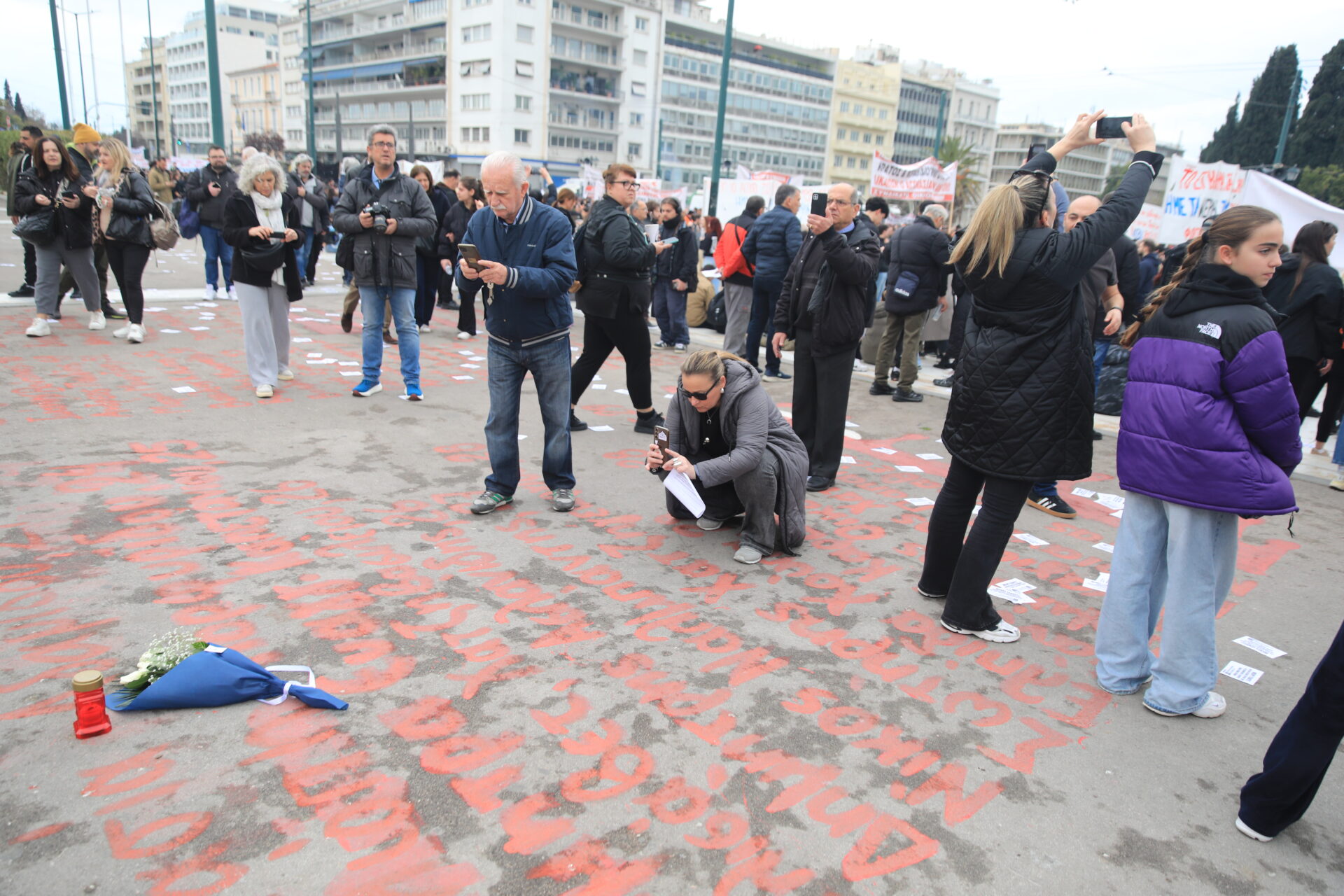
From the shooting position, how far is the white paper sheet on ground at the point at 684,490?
11.8 ft

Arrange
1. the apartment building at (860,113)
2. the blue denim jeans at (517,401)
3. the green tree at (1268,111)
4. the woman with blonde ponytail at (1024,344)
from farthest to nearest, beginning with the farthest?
the apartment building at (860,113) < the green tree at (1268,111) < the blue denim jeans at (517,401) < the woman with blonde ponytail at (1024,344)

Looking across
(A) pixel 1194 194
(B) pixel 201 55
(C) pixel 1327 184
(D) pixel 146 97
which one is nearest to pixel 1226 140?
(C) pixel 1327 184

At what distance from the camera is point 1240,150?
1987 inches

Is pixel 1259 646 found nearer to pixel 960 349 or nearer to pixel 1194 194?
pixel 960 349

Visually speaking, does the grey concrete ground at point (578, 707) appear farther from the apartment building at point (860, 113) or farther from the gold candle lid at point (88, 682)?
the apartment building at point (860, 113)

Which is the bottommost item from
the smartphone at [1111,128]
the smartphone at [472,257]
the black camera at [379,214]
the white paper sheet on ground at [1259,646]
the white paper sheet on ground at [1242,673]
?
the white paper sheet on ground at [1242,673]

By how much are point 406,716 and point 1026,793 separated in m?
1.95

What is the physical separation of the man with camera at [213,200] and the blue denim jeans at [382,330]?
264 centimetres

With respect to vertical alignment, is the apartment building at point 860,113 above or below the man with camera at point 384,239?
above

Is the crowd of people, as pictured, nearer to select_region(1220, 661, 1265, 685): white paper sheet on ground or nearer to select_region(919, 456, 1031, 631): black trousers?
select_region(919, 456, 1031, 631): black trousers

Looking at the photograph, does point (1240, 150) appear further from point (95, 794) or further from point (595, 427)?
point (95, 794)

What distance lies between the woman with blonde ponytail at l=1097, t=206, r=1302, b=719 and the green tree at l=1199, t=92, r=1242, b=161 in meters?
62.1

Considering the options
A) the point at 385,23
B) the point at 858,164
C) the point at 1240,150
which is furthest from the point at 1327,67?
the point at 385,23

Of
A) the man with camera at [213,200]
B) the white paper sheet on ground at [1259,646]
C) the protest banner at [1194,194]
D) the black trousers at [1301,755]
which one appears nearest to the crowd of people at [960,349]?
the black trousers at [1301,755]
